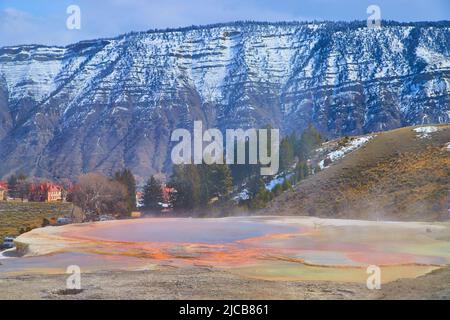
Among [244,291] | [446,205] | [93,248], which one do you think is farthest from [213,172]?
[244,291]

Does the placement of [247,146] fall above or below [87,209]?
above

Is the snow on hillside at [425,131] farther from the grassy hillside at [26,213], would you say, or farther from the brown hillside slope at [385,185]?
the grassy hillside at [26,213]

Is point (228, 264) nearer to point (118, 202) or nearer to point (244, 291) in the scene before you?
point (244, 291)

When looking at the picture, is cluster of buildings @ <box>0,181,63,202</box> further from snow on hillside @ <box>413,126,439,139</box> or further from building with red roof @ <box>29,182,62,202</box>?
snow on hillside @ <box>413,126,439,139</box>

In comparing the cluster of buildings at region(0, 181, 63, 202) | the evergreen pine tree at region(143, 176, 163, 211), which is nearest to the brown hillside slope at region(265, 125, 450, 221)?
the evergreen pine tree at region(143, 176, 163, 211)

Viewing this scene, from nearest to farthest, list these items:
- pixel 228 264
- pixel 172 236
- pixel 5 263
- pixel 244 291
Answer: pixel 244 291 < pixel 228 264 < pixel 5 263 < pixel 172 236
